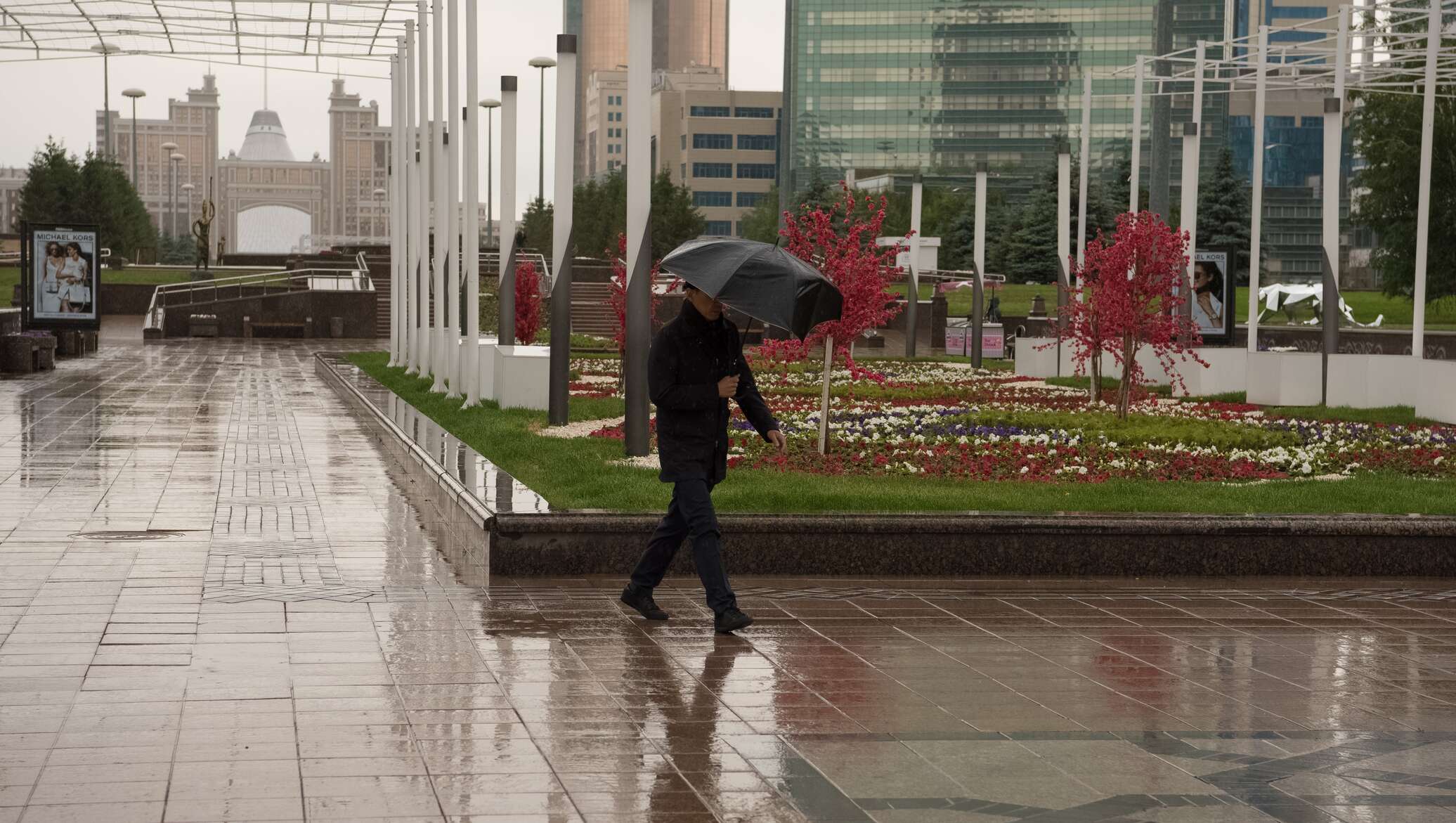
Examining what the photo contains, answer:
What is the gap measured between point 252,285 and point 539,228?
3249 cm

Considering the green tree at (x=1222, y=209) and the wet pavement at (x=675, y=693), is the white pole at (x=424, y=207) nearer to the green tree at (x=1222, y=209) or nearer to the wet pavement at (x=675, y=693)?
the wet pavement at (x=675, y=693)

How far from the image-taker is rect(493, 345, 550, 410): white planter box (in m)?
21.6

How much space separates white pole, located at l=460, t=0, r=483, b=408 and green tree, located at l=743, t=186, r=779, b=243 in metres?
88.4

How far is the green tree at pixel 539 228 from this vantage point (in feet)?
300

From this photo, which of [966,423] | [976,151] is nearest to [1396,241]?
[966,423]

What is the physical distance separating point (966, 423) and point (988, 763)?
13.2 m

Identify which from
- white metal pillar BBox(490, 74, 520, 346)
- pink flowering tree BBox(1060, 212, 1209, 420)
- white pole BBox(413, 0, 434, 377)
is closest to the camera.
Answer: pink flowering tree BBox(1060, 212, 1209, 420)

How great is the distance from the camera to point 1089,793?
5.82 meters

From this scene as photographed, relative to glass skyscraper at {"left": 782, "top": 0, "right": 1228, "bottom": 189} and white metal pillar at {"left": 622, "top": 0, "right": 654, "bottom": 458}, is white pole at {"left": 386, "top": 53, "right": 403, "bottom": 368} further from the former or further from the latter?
glass skyscraper at {"left": 782, "top": 0, "right": 1228, "bottom": 189}

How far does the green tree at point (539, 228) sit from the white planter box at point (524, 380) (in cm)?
6528

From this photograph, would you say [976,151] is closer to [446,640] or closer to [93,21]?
[93,21]

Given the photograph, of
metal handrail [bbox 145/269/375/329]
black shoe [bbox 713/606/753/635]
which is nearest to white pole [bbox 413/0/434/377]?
black shoe [bbox 713/606/753/635]

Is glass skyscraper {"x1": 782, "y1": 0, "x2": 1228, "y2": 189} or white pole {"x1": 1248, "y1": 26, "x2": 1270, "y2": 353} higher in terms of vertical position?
glass skyscraper {"x1": 782, "y1": 0, "x2": 1228, "y2": 189}

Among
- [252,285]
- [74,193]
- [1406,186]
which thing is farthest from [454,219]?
[74,193]
